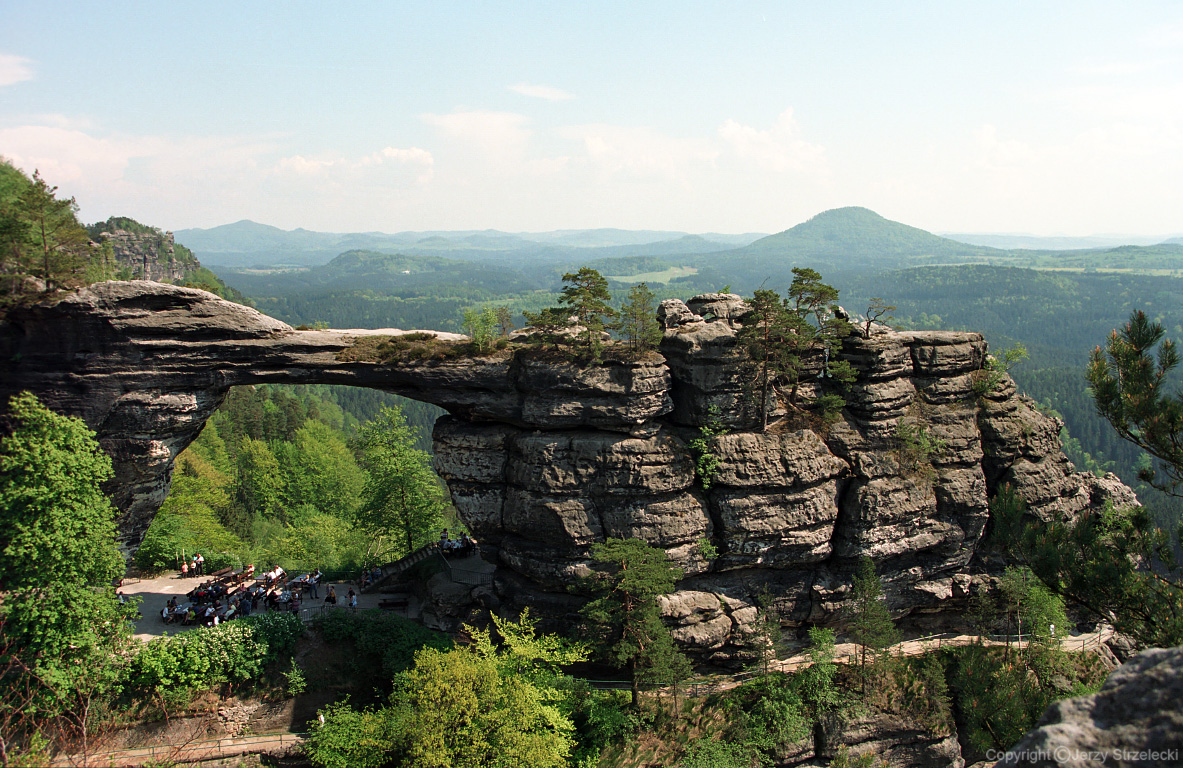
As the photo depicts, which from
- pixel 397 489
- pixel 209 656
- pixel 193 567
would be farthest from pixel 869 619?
pixel 193 567

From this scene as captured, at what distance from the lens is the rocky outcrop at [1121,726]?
23.0 ft

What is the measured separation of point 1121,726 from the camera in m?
7.37

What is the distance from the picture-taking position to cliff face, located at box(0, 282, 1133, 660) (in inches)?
1016

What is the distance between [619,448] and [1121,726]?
2036cm

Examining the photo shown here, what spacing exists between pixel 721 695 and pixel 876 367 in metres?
16.1

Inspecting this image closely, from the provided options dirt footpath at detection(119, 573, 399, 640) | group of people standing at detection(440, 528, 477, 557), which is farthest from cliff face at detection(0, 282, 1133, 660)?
group of people standing at detection(440, 528, 477, 557)

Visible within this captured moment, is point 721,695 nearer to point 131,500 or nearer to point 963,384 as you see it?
point 963,384

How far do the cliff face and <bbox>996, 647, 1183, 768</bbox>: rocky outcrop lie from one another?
770 inches

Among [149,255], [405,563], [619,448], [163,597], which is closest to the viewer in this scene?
[619,448]

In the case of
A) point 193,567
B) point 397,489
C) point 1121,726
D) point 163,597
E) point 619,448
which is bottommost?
point 163,597

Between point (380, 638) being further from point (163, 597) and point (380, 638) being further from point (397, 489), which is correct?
point (163, 597)

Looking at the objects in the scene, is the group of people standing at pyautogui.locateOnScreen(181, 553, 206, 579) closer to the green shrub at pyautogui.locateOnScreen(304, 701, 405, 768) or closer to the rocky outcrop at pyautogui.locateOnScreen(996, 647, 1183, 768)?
the green shrub at pyautogui.locateOnScreen(304, 701, 405, 768)

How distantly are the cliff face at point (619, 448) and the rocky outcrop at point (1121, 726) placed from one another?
19561 millimetres

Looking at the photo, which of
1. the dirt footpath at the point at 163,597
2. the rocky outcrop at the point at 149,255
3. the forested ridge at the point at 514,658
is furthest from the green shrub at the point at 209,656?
the rocky outcrop at the point at 149,255
